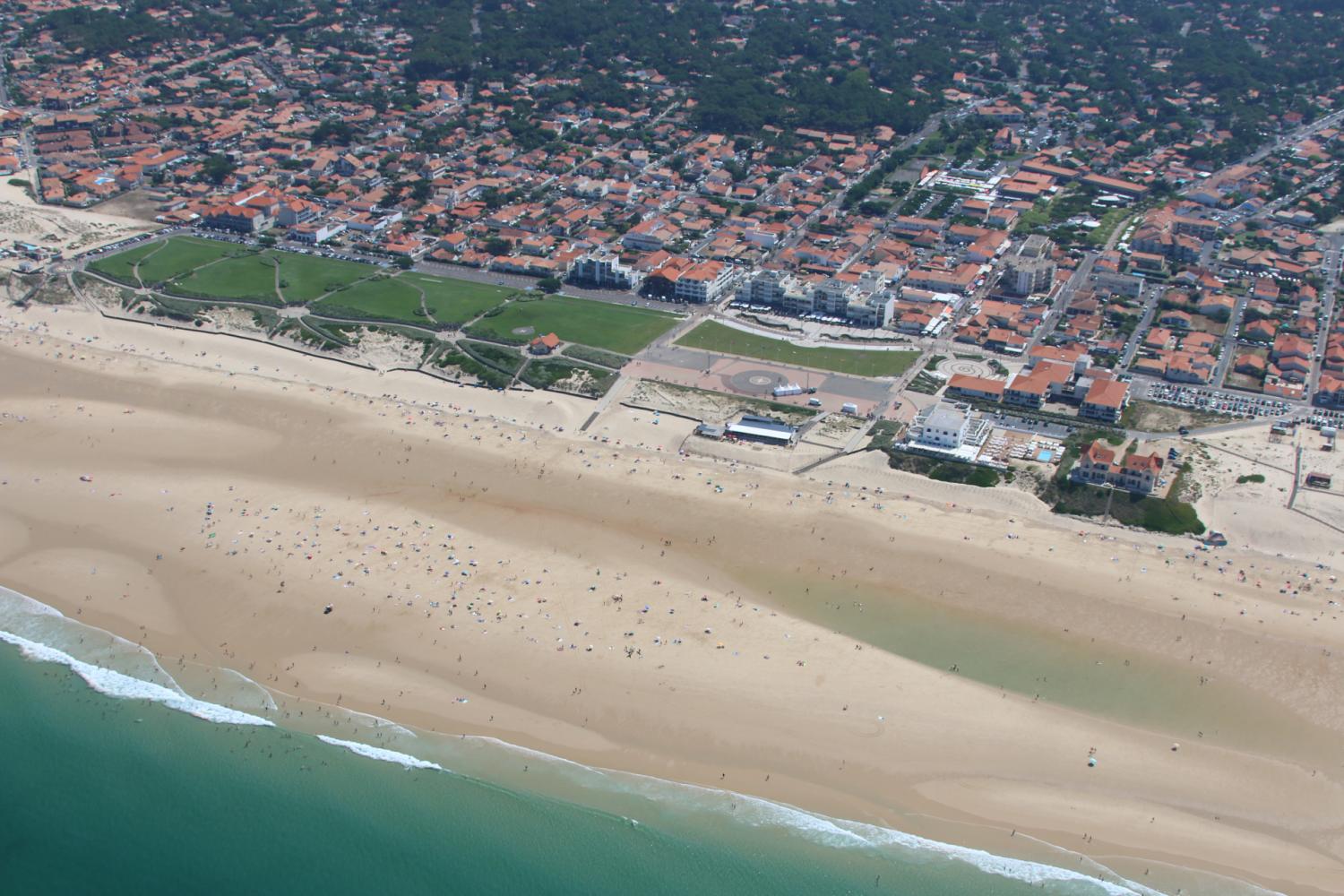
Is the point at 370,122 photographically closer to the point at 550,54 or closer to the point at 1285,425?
the point at 550,54

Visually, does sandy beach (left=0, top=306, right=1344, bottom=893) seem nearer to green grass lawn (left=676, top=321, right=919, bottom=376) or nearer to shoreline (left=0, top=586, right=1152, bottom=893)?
shoreline (left=0, top=586, right=1152, bottom=893)

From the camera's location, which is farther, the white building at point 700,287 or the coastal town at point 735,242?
the white building at point 700,287

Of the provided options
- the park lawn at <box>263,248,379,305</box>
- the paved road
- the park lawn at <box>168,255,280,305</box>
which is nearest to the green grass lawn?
the paved road

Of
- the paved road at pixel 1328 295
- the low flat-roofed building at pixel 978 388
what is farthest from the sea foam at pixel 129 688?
→ the paved road at pixel 1328 295

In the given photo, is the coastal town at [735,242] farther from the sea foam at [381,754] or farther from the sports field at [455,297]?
the sea foam at [381,754]

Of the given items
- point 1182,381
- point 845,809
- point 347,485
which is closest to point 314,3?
point 347,485

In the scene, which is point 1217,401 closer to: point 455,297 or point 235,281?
point 455,297
